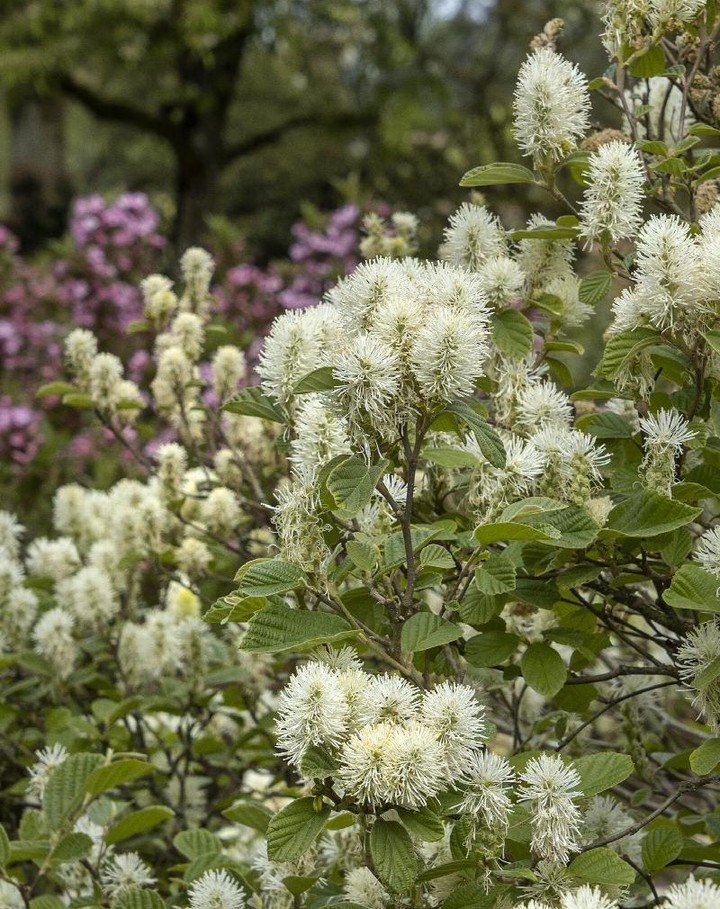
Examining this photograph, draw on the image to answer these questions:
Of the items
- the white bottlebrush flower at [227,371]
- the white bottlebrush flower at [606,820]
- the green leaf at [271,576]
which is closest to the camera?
the green leaf at [271,576]

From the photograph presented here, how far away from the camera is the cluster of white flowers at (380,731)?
1063 mm

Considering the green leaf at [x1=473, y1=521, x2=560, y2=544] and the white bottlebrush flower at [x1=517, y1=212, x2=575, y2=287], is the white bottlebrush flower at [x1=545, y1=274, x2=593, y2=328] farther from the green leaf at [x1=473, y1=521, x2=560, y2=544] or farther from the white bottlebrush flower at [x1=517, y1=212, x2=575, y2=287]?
the green leaf at [x1=473, y1=521, x2=560, y2=544]

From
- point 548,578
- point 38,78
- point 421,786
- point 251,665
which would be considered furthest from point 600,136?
point 38,78

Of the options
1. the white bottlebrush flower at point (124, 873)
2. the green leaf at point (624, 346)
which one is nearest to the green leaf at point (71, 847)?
the white bottlebrush flower at point (124, 873)

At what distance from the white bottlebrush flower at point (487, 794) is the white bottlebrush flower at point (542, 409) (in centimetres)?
50

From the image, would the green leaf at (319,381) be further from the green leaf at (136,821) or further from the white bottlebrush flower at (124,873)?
the white bottlebrush flower at (124,873)

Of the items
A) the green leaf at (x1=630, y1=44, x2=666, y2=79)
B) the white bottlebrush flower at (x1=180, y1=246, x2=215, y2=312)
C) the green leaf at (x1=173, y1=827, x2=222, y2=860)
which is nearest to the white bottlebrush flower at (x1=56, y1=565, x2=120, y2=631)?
the white bottlebrush flower at (x1=180, y1=246, x2=215, y2=312)

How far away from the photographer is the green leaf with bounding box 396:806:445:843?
111cm

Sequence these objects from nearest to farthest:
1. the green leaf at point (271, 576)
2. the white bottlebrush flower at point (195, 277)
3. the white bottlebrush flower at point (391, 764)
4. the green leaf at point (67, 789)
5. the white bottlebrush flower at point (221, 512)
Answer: the white bottlebrush flower at point (391, 764) < the green leaf at point (271, 576) < the green leaf at point (67, 789) < the white bottlebrush flower at point (221, 512) < the white bottlebrush flower at point (195, 277)

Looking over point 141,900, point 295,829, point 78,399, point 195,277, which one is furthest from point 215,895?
point 195,277

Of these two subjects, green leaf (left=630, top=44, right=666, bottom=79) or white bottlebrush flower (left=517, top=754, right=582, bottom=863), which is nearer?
white bottlebrush flower (left=517, top=754, right=582, bottom=863)

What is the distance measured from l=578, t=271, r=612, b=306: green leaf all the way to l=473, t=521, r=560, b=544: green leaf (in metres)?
0.50

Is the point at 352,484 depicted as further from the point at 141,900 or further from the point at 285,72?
the point at 285,72

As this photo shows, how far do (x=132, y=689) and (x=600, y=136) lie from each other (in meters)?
1.51
